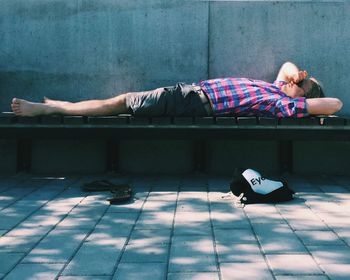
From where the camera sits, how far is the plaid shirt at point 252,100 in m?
4.66

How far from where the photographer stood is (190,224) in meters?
3.36

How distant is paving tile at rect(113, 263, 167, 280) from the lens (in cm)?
235

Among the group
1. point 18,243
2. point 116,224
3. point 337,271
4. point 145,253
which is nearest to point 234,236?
point 145,253

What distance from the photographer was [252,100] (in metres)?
4.82

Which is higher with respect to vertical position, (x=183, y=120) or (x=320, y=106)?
(x=320, y=106)

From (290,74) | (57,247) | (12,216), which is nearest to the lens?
(57,247)

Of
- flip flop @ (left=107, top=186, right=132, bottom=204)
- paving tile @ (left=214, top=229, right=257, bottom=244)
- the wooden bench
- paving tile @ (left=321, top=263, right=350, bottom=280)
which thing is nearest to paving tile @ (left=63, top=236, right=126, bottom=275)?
paving tile @ (left=214, top=229, right=257, bottom=244)

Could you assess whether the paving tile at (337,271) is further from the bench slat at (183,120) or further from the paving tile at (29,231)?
the bench slat at (183,120)

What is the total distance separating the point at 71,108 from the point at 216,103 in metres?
1.72

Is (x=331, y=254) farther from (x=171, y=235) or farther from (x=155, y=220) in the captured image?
(x=155, y=220)

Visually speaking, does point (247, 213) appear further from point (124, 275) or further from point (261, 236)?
point (124, 275)

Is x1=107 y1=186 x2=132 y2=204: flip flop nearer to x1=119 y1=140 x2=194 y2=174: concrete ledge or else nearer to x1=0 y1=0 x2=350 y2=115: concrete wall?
x1=119 y1=140 x2=194 y2=174: concrete ledge

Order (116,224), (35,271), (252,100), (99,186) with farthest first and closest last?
(252,100)
(99,186)
(116,224)
(35,271)

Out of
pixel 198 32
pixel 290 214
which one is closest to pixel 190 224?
pixel 290 214
